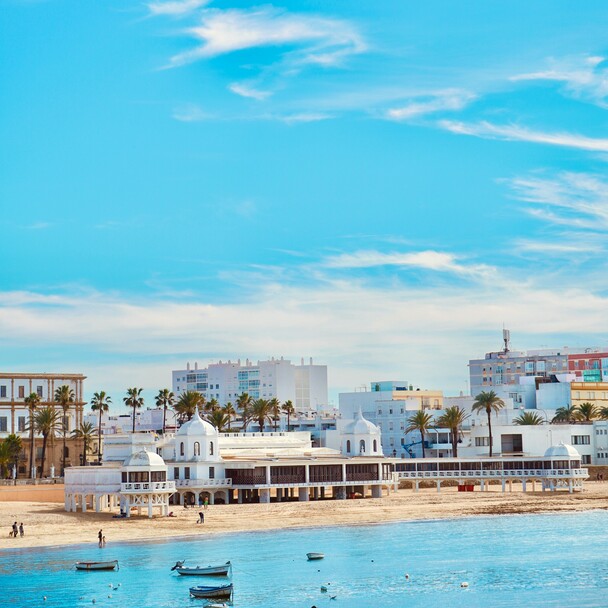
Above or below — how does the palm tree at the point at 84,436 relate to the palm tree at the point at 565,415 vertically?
below

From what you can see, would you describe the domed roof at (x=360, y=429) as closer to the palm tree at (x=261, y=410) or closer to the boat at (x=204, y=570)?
the palm tree at (x=261, y=410)

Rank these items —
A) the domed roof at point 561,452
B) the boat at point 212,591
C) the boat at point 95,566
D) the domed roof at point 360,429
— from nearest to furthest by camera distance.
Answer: the boat at point 212,591 → the boat at point 95,566 → the domed roof at point 561,452 → the domed roof at point 360,429

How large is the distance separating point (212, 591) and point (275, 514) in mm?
39974

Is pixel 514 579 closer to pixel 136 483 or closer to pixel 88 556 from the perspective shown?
pixel 88 556

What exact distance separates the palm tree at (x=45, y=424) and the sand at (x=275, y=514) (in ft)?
68.6

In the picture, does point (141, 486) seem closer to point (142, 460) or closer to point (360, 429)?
point (142, 460)

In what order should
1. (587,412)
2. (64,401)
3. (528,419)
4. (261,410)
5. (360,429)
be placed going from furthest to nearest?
1. (261,410)
2. (587,412)
3. (528,419)
4. (64,401)
5. (360,429)

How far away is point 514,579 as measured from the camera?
71.9 m

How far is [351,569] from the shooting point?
75.4 meters

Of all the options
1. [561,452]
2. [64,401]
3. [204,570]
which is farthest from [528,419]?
[204,570]

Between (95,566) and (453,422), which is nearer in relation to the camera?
(95,566)

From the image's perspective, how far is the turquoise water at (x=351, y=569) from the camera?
65250 mm

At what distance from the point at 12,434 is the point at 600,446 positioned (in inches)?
2747

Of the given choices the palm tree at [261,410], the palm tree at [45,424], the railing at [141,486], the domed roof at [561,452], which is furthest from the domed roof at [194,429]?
the palm tree at [261,410]
